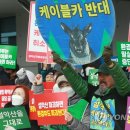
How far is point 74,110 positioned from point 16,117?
0.85m

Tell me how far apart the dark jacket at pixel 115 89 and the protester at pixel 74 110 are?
147 mm

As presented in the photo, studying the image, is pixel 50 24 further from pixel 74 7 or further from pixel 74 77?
pixel 74 77

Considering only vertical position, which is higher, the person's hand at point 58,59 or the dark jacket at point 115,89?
the person's hand at point 58,59

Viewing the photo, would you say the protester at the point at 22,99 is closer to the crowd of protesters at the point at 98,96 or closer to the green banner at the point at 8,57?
the crowd of protesters at the point at 98,96

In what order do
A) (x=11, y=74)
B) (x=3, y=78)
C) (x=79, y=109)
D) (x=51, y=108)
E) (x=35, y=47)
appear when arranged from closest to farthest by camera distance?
(x=79, y=109) → (x=51, y=108) → (x=35, y=47) → (x=3, y=78) → (x=11, y=74)

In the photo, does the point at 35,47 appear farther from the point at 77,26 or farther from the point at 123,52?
the point at 77,26

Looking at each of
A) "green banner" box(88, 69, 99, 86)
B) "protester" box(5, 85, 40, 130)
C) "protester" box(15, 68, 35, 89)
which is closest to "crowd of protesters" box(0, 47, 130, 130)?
"protester" box(5, 85, 40, 130)

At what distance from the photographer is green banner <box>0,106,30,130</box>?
453 centimetres

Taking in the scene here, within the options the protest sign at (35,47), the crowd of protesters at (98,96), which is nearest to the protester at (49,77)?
the protest sign at (35,47)

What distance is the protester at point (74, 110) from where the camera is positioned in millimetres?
3674

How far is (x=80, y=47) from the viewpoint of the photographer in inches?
135

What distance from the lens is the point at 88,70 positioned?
558 cm

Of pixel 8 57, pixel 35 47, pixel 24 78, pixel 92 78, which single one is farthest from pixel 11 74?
pixel 92 78

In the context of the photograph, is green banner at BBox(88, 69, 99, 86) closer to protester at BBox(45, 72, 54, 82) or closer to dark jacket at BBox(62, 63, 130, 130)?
protester at BBox(45, 72, 54, 82)
